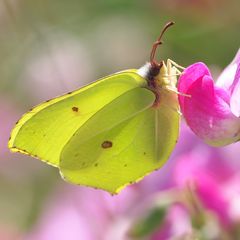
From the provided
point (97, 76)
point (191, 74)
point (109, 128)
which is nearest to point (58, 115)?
point (109, 128)

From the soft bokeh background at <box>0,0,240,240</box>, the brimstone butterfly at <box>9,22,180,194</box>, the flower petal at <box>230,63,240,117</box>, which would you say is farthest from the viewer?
the soft bokeh background at <box>0,0,240,240</box>

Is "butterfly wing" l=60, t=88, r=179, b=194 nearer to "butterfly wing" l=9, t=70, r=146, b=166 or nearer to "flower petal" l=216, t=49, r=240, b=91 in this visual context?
"butterfly wing" l=9, t=70, r=146, b=166

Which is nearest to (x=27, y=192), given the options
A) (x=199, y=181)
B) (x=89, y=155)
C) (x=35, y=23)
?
(x=35, y=23)

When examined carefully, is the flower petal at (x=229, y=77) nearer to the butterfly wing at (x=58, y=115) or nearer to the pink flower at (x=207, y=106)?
the pink flower at (x=207, y=106)

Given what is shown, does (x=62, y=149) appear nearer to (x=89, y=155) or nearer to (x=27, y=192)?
(x=89, y=155)

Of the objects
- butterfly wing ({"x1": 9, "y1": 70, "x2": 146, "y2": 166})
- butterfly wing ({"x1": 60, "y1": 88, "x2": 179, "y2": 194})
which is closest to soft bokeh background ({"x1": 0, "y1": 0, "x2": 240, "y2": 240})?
butterfly wing ({"x1": 60, "y1": 88, "x2": 179, "y2": 194})
